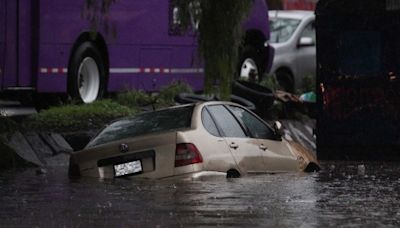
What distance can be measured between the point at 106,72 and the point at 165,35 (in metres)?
1.71

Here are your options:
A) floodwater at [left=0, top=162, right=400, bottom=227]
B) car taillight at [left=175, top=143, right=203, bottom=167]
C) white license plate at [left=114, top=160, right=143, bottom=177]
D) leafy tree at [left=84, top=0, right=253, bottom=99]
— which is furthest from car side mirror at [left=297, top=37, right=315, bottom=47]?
car taillight at [left=175, top=143, right=203, bottom=167]

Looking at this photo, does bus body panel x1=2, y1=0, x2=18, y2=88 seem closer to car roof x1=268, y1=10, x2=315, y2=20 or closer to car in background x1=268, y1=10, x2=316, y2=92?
car in background x1=268, y1=10, x2=316, y2=92

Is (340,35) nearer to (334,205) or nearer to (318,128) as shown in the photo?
(318,128)

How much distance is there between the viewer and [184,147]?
573 inches

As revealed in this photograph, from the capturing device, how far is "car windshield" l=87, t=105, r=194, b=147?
15250mm

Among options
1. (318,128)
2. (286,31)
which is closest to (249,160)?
(318,128)

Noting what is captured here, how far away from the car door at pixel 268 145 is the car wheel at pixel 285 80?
12.9 m

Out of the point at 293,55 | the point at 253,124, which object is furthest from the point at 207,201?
the point at 293,55

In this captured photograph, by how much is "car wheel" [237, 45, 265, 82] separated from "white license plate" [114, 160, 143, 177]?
11.9m

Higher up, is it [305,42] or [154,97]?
[305,42]

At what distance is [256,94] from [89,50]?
393 centimetres

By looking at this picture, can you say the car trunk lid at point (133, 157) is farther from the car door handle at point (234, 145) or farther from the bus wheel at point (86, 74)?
the bus wheel at point (86, 74)

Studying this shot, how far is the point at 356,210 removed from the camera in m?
12.2

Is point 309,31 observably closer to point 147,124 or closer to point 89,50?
point 89,50
